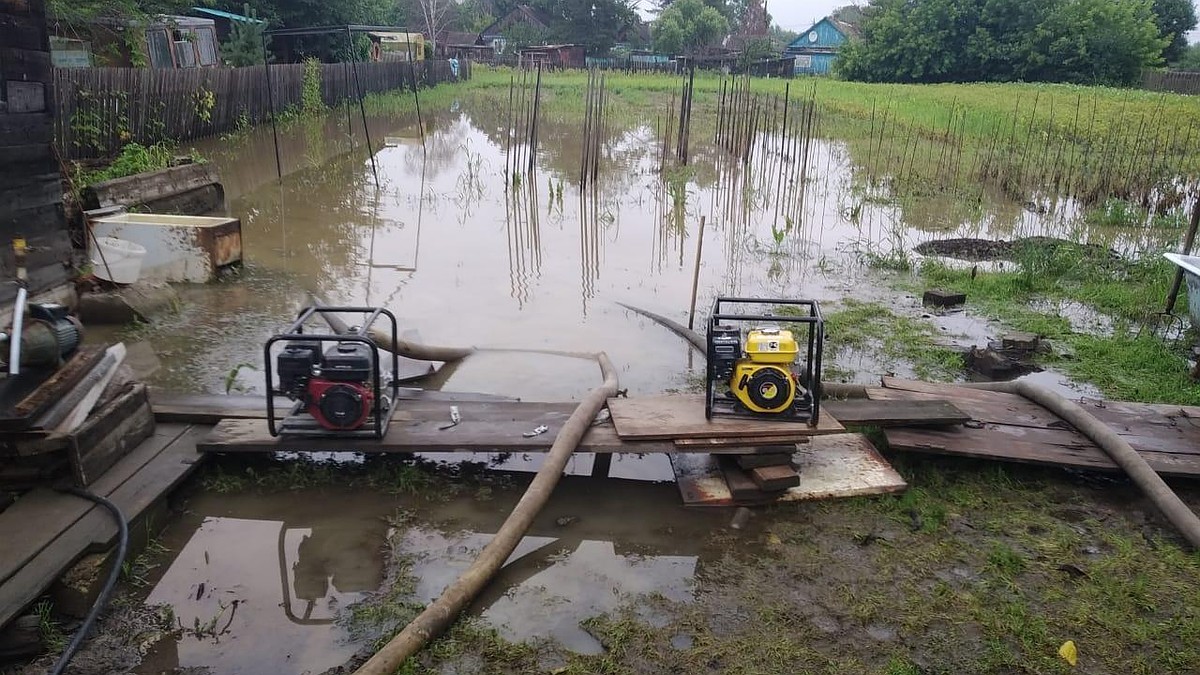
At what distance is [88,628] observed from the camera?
10.5 ft

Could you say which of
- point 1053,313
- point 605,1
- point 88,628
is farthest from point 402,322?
point 605,1

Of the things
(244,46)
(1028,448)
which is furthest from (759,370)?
(244,46)

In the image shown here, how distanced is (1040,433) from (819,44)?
57.4 meters

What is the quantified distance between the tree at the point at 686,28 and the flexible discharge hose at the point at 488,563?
44.4 meters

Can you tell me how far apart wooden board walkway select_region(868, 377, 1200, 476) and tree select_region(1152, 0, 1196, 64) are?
49.8 metres

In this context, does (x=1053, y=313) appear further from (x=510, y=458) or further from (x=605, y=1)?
(x=605, y=1)

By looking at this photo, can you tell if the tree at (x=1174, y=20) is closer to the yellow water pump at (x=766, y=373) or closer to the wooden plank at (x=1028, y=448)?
the wooden plank at (x=1028, y=448)

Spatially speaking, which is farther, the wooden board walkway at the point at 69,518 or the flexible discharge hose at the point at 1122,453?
the flexible discharge hose at the point at 1122,453

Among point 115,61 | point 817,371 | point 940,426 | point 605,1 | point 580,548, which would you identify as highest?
point 605,1

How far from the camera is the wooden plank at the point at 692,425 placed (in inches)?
168

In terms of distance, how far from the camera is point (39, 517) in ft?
11.6

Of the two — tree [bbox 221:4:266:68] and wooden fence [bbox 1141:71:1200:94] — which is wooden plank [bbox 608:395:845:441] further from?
wooden fence [bbox 1141:71:1200:94]

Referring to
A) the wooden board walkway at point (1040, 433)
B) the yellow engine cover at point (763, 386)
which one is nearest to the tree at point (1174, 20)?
the wooden board walkway at point (1040, 433)

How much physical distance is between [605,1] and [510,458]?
47.4 metres
